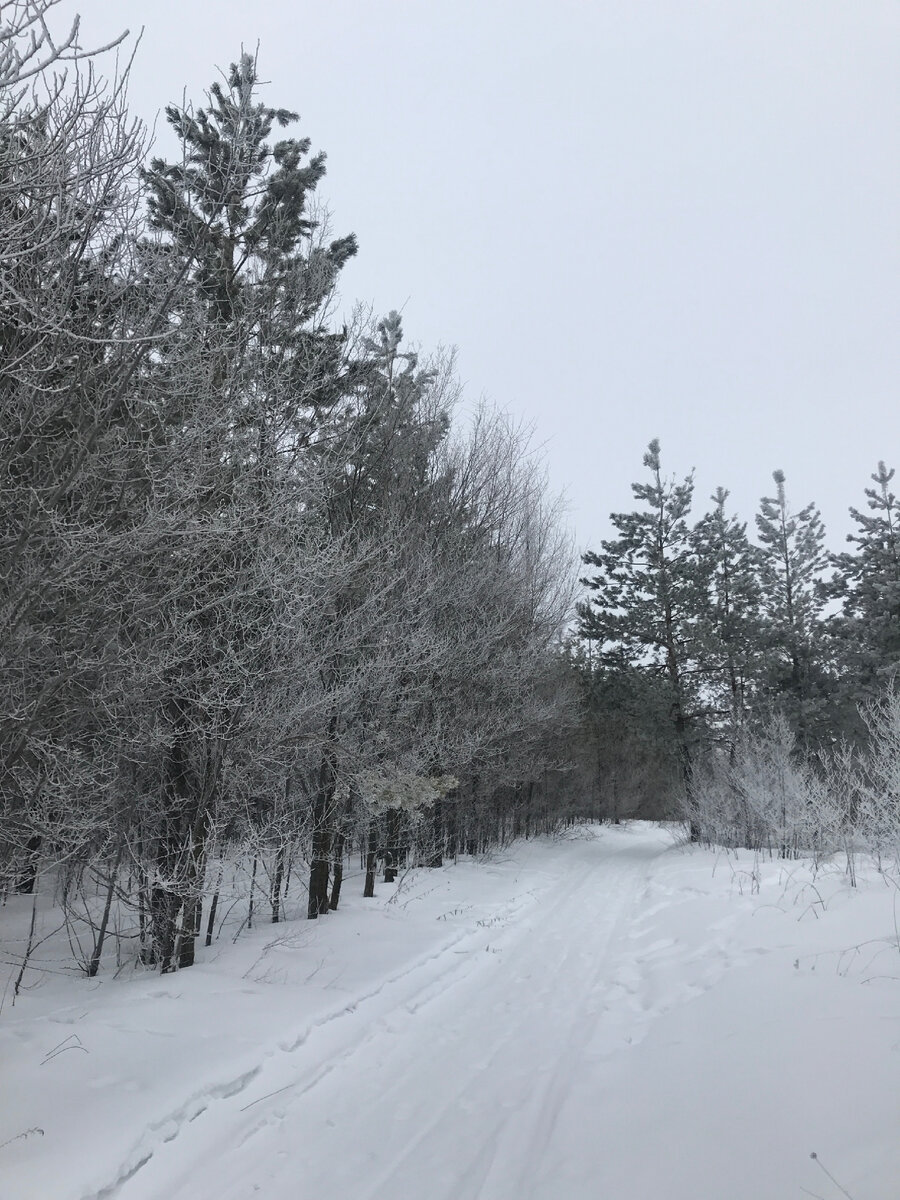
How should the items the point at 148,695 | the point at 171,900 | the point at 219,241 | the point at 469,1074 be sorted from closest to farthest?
1. the point at 469,1074
2. the point at 148,695
3. the point at 171,900
4. the point at 219,241

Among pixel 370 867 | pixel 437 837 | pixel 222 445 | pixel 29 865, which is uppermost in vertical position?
pixel 222 445

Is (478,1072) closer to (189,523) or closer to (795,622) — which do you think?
(189,523)

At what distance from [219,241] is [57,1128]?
8061 mm

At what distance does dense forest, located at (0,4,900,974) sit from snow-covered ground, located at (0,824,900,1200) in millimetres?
1425

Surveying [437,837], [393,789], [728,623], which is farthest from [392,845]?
[728,623]

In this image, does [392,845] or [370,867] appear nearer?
[370,867]

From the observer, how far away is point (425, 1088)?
14.6 feet

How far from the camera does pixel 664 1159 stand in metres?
3.39

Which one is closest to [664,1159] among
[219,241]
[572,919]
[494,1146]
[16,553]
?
[494,1146]

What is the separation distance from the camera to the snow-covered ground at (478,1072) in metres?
3.32

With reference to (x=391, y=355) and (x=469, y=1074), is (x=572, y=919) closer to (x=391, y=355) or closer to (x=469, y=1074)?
(x=469, y=1074)

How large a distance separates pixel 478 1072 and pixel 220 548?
4.75 meters

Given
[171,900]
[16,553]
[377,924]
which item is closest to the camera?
[16,553]

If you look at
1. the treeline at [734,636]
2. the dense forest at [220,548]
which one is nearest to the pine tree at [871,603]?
the treeline at [734,636]
